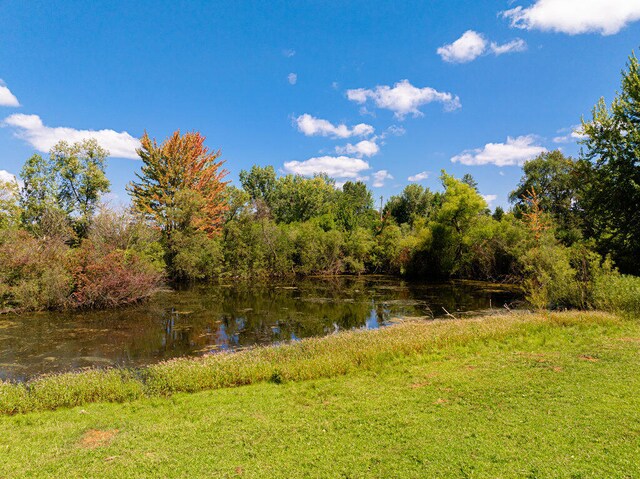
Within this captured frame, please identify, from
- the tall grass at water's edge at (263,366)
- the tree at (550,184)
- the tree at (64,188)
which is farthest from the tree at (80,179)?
the tree at (550,184)

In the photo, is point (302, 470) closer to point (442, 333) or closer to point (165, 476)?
point (165, 476)

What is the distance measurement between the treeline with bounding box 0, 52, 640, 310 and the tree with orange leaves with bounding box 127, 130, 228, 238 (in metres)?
0.16

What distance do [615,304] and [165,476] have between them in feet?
67.6

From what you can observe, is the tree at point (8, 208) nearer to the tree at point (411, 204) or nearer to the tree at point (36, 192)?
the tree at point (36, 192)

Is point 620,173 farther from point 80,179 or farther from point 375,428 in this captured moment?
point 80,179

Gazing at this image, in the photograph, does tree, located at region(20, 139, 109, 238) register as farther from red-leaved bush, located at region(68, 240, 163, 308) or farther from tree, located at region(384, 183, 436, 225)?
tree, located at region(384, 183, 436, 225)

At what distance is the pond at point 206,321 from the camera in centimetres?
1589

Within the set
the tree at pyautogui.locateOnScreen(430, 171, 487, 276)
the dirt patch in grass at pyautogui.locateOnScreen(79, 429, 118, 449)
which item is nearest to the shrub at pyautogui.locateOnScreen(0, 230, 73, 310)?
the dirt patch in grass at pyautogui.locateOnScreen(79, 429, 118, 449)

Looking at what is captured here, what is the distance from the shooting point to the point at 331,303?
29.8 meters

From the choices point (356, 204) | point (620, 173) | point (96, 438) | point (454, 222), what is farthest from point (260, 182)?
point (96, 438)

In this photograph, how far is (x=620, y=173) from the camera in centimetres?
2200

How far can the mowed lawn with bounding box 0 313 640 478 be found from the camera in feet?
20.4

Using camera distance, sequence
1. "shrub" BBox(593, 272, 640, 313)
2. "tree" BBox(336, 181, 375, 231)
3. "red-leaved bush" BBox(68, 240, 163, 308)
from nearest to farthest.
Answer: "shrub" BBox(593, 272, 640, 313), "red-leaved bush" BBox(68, 240, 163, 308), "tree" BBox(336, 181, 375, 231)

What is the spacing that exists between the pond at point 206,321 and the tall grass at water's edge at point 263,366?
3.55 m
